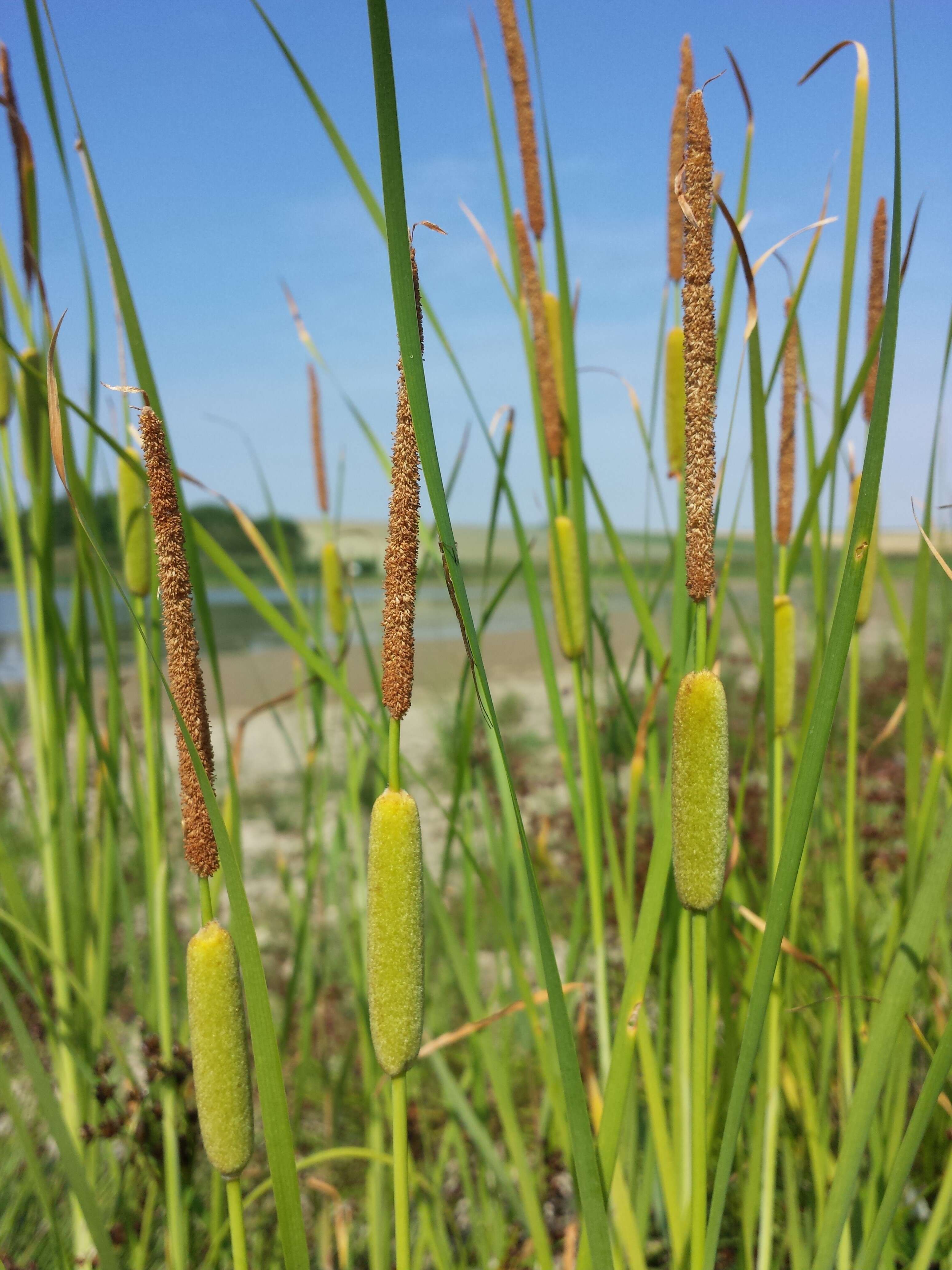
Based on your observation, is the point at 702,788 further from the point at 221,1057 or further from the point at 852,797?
the point at 852,797

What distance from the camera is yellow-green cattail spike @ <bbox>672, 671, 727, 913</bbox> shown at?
432 millimetres

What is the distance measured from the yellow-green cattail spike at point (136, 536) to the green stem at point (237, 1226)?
495mm

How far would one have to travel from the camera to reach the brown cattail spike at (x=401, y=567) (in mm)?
355

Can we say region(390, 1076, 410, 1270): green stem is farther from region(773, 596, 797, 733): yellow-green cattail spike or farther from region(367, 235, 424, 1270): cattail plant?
region(773, 596, 797, 733): yellow-green cattail spike

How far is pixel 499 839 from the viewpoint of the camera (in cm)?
130

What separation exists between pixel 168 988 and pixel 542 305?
0.68 meters

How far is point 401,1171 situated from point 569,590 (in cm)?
47

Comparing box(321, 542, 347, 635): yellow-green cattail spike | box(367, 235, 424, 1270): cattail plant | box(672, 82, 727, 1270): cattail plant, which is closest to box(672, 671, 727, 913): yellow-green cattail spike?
box(672, 82, 727, 1270): cattail plant

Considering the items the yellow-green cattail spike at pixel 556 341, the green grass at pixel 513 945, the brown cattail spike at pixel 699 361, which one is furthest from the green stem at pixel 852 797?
the brown cattail spike at pixel 699 361

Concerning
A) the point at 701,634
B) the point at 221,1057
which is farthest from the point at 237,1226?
the point at 701,634

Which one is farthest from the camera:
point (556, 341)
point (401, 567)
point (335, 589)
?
point (335, 589)

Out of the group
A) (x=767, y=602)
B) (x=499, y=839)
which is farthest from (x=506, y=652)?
(x=767, y=602)

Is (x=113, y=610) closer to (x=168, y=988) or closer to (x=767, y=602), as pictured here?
(x=168, y=988)

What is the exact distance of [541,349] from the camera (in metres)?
0.75
